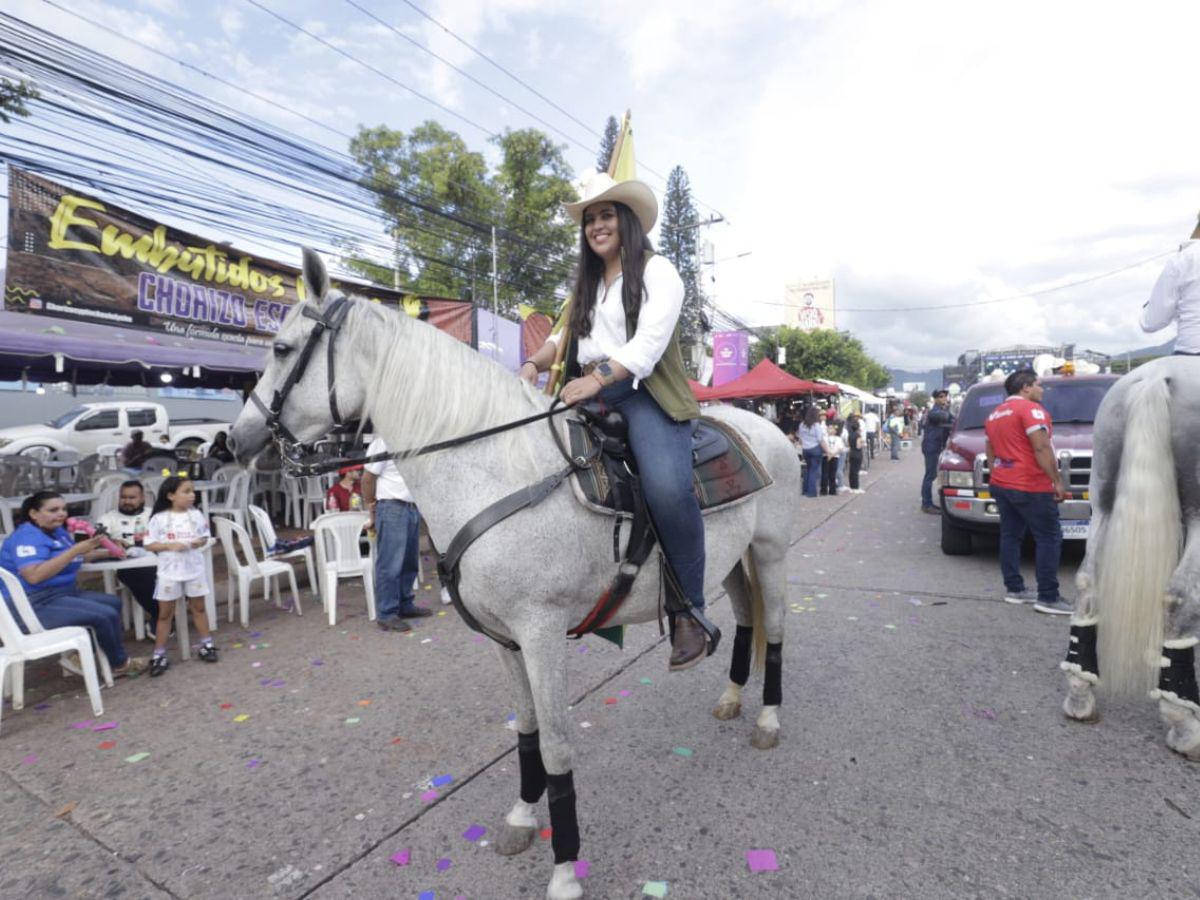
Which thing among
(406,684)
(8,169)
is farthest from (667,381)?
(8,169)

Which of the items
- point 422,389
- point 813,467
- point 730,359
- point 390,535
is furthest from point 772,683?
point 730,359

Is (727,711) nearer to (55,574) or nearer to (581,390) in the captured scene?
(581,390)

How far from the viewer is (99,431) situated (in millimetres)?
15383

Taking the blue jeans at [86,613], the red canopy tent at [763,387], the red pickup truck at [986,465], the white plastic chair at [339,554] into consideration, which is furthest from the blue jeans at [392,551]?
the red canopy tent at [763,387]

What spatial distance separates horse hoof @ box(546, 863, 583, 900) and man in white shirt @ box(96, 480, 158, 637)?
160 inches

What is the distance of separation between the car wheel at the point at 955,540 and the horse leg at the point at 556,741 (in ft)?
19.7

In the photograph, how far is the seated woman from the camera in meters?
3.72

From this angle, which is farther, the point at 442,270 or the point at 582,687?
the point at 442,270

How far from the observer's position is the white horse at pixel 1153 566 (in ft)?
8.79

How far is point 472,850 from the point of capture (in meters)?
2.24

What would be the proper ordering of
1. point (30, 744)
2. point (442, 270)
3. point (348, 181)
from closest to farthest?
point (30, 744) < point (348, 181) < point (442, 270)

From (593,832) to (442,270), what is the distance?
87.7ft

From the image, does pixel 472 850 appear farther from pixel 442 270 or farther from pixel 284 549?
pixel 442 270

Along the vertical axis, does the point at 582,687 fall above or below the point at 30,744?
above
